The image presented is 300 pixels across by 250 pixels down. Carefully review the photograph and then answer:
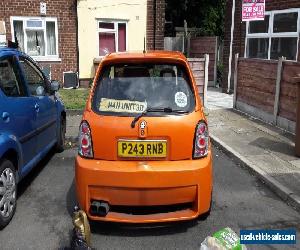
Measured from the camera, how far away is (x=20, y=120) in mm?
4578

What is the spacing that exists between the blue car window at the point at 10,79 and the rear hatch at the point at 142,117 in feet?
A: 4.03

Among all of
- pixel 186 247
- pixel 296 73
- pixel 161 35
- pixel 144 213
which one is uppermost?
pixel 161 35

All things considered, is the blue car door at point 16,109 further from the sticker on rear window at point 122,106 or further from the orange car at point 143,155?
the sticker on rear window at point 122,106

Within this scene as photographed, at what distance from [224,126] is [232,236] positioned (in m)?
5.85

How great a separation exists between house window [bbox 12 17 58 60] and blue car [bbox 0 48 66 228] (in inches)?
367

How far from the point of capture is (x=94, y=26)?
15.1m

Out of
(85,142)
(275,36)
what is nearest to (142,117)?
(85,142)

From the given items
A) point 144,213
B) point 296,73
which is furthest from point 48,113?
point 296,73

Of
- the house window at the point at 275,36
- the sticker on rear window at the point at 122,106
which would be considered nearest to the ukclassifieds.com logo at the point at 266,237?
the sticker on rear window at the point at 122,106

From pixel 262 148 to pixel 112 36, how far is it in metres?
10.3

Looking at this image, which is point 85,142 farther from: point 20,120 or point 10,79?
point 10,79

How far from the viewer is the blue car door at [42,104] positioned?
5.36 meters

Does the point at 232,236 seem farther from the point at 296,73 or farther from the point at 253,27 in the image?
the point at 253,27

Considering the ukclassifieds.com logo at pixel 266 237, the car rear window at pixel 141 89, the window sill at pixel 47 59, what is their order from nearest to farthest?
the ukclassifieds.com logo at pixel 266 237, the car rear window at pixel 141 89, the window sill at pixel 47 59
